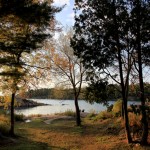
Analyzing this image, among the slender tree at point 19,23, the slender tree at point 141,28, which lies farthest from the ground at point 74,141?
the slender tree at point 19,23

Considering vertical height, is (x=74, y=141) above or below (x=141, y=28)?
below

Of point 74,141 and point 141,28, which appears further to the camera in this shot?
point 74,141

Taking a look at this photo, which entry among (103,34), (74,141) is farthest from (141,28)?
(74,141)

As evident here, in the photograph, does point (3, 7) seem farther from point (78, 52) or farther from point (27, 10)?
point (78, 52)

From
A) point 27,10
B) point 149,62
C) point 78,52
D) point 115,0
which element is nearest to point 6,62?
point 27,10

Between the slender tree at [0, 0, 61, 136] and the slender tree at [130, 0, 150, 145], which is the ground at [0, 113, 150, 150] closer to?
the slender tree at [130, 0, 150, 145]

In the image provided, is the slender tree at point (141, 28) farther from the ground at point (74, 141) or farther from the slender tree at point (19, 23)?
the slender tree at point (19, 23)

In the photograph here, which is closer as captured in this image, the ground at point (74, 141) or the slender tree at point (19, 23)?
the slender tree at point (19, 23)

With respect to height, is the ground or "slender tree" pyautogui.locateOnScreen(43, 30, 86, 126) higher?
"slender tree" pyautogui.locateOnScreen(43, 30, 86, 126)

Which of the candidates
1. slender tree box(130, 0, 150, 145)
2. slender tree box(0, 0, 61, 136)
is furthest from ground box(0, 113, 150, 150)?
slender tree box(0, 0, 61, 136)

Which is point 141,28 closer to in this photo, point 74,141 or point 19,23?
point 19,23

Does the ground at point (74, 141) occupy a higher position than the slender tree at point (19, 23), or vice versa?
the slender tree at point (19, 23)

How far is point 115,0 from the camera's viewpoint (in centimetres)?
1371

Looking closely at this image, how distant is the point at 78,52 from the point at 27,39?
282 centimetres
